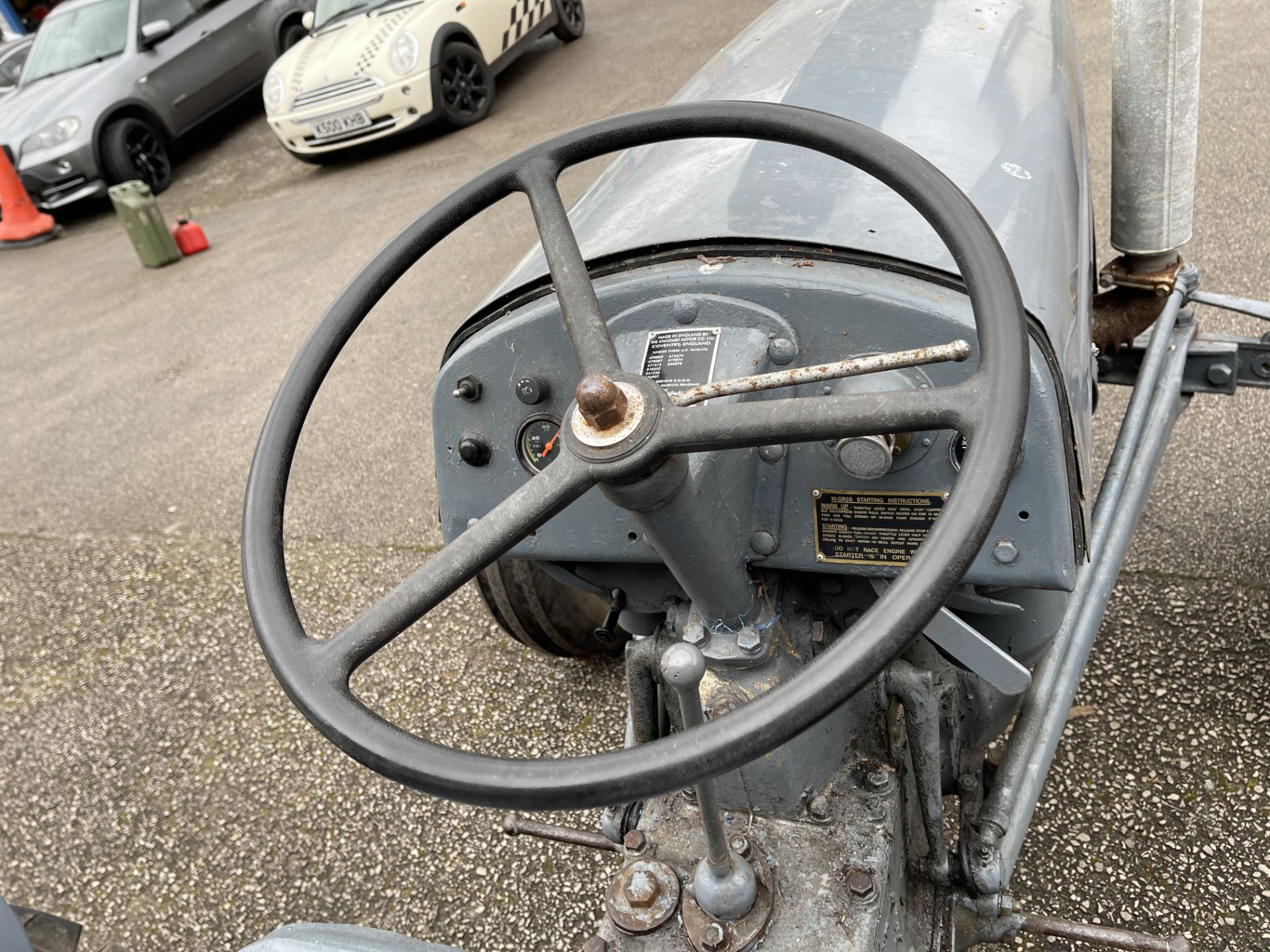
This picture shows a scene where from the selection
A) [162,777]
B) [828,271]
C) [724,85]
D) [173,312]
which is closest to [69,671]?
[162,777]

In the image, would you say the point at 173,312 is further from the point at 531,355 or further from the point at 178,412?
the point at 531,355

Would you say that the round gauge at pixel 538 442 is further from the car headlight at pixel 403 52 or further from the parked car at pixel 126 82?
the parked car at pixel 126 82

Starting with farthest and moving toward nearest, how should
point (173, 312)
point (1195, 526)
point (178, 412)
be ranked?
point (173, 312) → point (178, 412) → point (1195, 526)

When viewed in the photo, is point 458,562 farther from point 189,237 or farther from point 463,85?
point 463,85

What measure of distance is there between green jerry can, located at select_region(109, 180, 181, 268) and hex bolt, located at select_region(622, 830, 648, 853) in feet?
17.0

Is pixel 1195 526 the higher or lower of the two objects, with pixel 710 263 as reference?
lower

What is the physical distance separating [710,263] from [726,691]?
509mm

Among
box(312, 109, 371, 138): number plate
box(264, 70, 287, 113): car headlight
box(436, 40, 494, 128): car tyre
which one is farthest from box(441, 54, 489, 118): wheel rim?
box(264, 70, 287, 113): car headlight

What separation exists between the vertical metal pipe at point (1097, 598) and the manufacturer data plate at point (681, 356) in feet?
2.39

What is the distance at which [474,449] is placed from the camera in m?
1.35

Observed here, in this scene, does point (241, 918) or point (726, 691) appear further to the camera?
point (241, 918)

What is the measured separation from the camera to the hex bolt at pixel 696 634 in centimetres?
117

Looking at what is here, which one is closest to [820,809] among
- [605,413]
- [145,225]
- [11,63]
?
[605,413]

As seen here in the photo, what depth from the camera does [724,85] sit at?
71.6 inches
